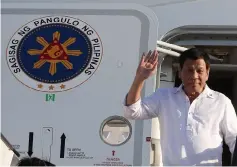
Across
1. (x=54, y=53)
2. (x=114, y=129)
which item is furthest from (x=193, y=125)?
(x=54, y=53)

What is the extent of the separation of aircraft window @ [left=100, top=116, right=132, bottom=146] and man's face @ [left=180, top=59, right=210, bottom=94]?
73cm

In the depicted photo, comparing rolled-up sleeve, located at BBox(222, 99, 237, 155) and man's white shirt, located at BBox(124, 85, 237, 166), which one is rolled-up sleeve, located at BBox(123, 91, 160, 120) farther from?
rolled-up sleeve, located at BBox(222, 99, 237, 155)

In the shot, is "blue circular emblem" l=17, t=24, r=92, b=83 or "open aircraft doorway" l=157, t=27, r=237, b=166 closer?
"blue circular emblem" l=17, t=24, r=92, b=83

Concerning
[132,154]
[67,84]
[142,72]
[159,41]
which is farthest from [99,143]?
[142,72]

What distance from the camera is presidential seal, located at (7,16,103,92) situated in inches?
113

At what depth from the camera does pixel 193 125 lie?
2094mm

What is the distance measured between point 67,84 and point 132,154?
515 mm

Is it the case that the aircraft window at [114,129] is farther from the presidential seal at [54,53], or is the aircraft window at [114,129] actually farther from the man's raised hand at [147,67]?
the man's raised hand at [147,67]

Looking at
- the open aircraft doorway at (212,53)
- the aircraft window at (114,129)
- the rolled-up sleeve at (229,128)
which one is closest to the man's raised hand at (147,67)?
the rolled-up sleeve at (229,128)

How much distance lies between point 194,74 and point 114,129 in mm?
842

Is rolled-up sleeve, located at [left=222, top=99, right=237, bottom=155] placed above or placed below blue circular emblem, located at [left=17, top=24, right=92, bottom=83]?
below

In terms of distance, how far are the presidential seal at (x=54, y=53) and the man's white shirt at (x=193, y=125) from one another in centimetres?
78

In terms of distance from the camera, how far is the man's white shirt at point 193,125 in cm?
207

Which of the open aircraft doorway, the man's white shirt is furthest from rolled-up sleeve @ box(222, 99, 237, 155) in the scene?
the open aircraft doorway
